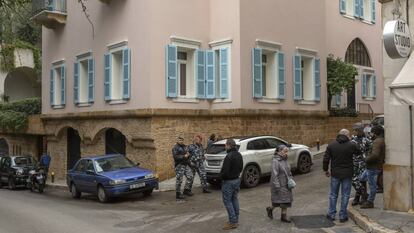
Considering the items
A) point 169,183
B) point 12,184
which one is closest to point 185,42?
point 169,183

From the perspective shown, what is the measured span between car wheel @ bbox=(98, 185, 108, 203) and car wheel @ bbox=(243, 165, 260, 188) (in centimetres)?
443

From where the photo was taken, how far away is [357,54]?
3108cm

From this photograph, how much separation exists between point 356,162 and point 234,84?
10.1 m

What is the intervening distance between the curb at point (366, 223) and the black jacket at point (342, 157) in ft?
2.77

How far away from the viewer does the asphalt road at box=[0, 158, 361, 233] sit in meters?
10.9

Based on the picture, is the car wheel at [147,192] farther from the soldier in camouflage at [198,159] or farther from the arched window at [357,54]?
the arched window at [357,54]

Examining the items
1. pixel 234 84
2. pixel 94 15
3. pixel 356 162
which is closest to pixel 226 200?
pixel 356 162

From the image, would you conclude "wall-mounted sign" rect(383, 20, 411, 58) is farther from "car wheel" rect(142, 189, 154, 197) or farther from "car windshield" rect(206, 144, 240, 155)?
"car wheel" rect(142, 189, 154, 197)

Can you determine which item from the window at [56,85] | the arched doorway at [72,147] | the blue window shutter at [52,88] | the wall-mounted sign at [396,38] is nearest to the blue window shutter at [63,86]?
the window at [56,85]

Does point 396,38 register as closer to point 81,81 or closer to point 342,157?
point 342,157

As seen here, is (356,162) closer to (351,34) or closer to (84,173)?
(84,173)

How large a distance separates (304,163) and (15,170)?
14.1 m

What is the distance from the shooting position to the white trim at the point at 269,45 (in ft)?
70.9

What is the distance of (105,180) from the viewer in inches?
638
